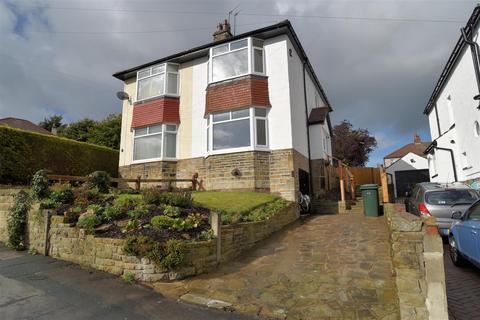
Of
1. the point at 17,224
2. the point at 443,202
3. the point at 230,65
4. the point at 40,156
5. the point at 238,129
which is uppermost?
the point at 230,65

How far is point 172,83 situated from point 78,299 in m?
12.3

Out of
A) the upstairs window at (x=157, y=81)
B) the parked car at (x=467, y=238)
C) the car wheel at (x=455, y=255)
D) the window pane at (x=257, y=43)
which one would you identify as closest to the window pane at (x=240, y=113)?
the window pane at (x=257, y=43)

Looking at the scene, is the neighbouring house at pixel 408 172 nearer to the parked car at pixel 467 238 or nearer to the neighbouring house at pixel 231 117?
the neighbouring house at pixel 231 117

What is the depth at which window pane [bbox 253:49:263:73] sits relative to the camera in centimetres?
1316

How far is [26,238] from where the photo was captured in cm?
822

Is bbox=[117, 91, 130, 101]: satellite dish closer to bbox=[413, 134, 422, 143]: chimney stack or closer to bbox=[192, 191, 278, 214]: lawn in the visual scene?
bbox=[192, 191, 278, 214]: lawn

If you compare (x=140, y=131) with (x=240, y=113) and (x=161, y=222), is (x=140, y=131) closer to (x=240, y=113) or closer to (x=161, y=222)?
→ (x=240, y=113)

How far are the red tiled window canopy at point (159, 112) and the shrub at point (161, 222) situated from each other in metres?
8.89

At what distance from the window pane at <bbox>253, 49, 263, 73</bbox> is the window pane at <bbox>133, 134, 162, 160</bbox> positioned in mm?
5851

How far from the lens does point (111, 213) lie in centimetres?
729

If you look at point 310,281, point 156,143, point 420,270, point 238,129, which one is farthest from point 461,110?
point 156,143

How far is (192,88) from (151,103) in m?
2.36

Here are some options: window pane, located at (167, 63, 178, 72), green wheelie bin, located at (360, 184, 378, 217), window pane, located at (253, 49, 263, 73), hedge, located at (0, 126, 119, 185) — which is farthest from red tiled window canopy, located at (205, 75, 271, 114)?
hedge, located at (0, 126, 119, 185)

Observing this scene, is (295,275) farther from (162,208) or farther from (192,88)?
(192,88)
